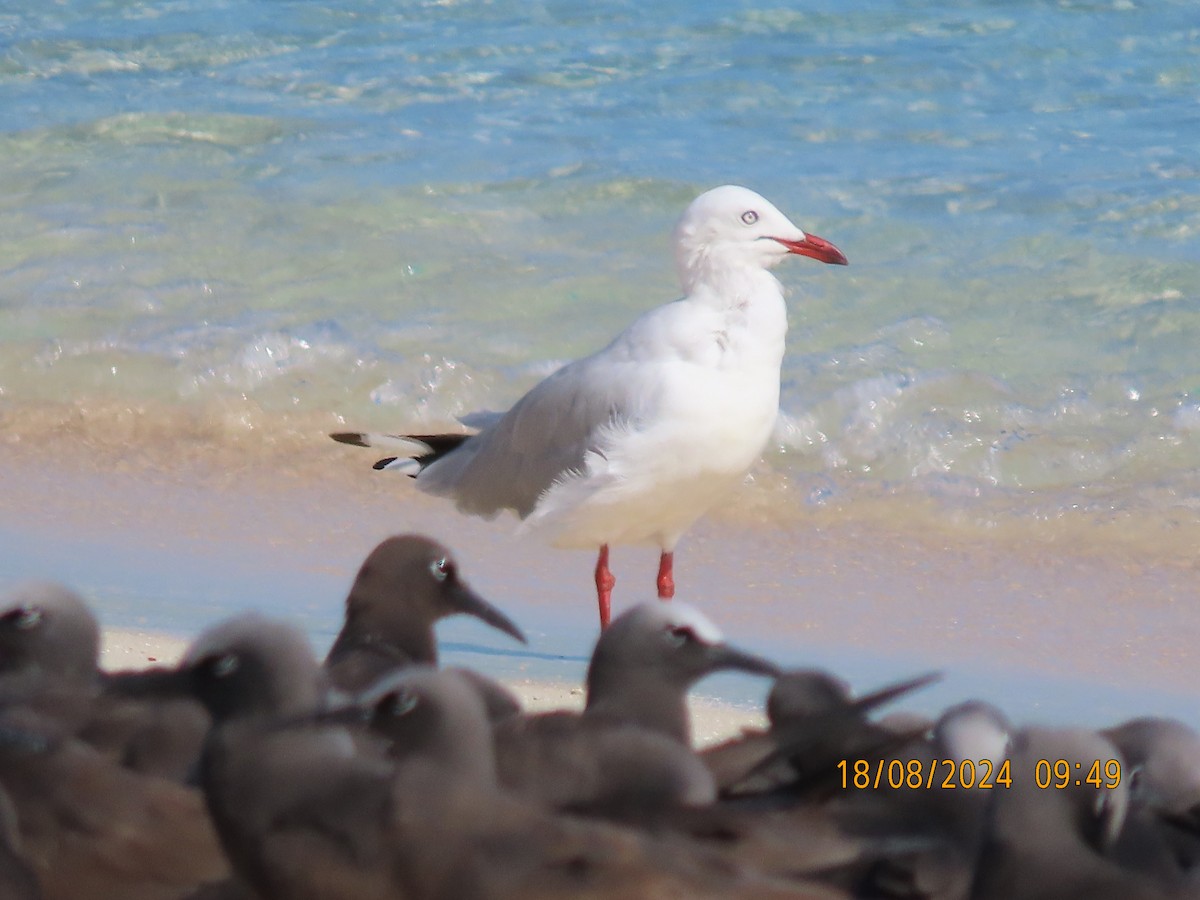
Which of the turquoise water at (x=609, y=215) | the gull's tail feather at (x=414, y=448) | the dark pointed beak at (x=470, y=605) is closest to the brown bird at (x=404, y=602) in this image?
the dark pointed beak at (x=470, y=605)

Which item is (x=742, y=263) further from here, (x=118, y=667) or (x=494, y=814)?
(x=494, y=814)

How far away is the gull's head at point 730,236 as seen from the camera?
5.43 meters

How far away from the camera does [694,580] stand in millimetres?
6059

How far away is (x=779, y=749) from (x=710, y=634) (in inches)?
21.8

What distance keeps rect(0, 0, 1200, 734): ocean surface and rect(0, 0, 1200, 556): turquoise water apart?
1.1 inches

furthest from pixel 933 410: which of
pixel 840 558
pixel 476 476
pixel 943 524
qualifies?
pixel 476 476

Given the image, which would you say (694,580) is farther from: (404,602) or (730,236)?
(404,602)

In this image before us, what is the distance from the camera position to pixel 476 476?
5918 mm

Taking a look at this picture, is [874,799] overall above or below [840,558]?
above

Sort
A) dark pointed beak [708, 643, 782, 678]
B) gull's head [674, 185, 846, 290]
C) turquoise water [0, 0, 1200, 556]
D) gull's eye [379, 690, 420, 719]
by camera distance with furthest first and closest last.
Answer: turquoise water [0, 0, 1200, 556], gull's head [674, 185, 846, 290], dark pointed beak [708, 643, 782, 678], gull's eye [379, 690, 420, 719]

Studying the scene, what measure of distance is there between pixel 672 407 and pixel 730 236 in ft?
1.86
